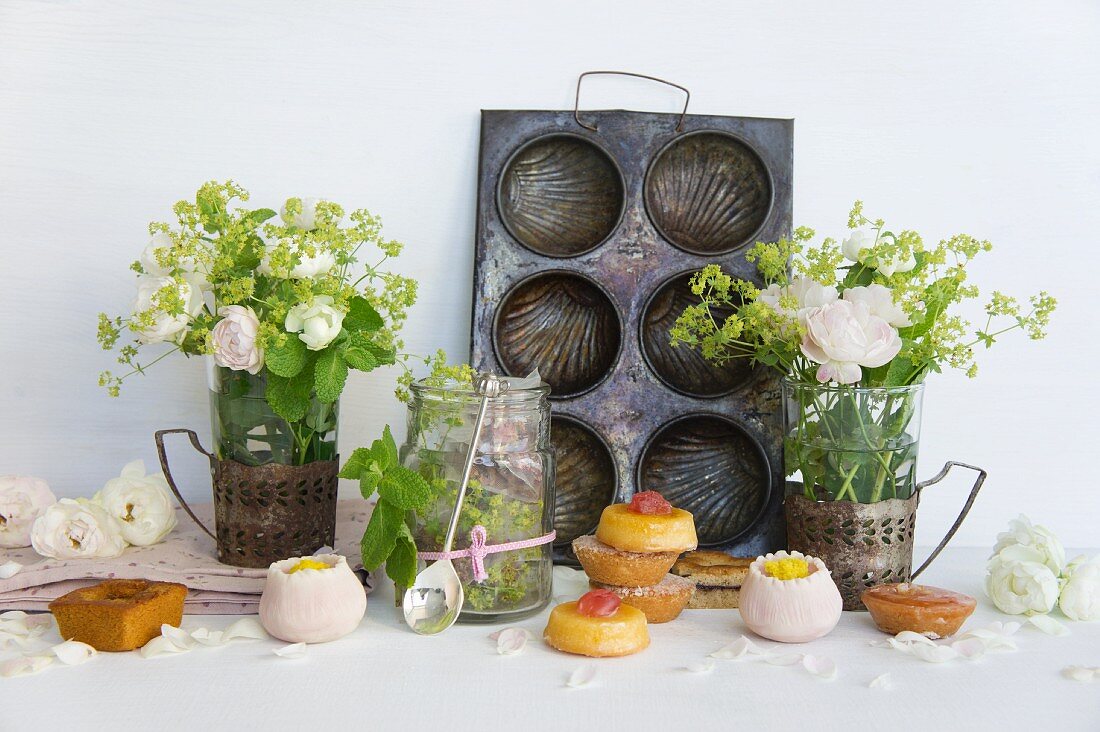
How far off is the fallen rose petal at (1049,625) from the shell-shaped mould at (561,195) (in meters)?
0.71

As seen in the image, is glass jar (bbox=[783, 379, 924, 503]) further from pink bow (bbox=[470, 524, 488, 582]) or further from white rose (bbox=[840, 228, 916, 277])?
pink bow (bbox=[470, 524, 488, 582])

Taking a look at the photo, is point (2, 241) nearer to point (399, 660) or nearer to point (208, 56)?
point (208, 56)

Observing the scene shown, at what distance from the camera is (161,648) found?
891 mm

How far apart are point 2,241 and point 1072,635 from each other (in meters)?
1.45

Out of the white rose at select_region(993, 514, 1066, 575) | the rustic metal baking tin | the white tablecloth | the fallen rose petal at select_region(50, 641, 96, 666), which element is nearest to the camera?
the white tablecloth

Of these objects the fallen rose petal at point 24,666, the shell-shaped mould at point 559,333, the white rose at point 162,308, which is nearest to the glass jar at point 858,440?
the shell-shaped mould at point 559,333

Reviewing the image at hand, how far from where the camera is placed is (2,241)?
1309 mm

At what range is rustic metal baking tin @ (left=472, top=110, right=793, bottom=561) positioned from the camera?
48.9 inches

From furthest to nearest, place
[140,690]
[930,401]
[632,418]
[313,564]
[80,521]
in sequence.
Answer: [930,401]
[632,418]
[80,521]
[313,564]
[140,690]

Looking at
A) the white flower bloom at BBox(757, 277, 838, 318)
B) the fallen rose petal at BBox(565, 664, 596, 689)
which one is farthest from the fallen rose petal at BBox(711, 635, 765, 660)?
the white flower bloom at BBox(757, 277, 838, 318)

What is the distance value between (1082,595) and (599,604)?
1.82 feet

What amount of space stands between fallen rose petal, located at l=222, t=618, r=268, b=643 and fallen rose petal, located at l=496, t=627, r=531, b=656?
0.80 feet

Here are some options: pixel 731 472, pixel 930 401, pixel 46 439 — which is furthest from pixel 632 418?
pixel 46 439

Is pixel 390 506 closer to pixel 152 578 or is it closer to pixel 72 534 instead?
pixel 152 578
